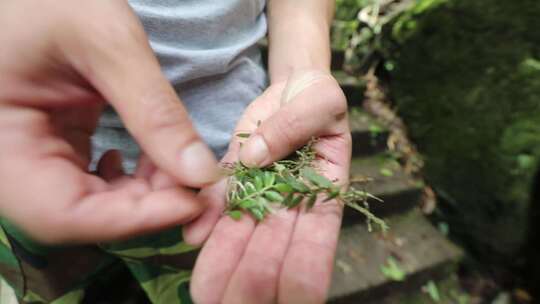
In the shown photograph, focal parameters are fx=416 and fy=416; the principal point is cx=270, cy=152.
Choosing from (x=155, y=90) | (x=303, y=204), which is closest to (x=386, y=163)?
(x=303, y=204)

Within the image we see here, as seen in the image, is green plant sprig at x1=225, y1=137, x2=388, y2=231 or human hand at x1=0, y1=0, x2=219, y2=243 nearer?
human hand at x1=0, y1=0, x2=219, y2=243

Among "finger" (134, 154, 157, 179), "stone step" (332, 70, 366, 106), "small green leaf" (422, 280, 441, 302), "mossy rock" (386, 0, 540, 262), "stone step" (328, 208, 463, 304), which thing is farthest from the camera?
"stone step" (332, 70, 366, 106)

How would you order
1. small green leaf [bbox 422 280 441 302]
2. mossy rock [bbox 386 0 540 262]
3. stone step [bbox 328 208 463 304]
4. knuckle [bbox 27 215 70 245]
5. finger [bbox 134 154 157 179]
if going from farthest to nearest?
small green leaf [bbox 422 280 441 302] < mossy rock [bbox 386 0 540 262] < stone step [bbox 328 208 463 304] < finger [bbox 134 154 157 179] < knuckle [bbox 27 215 70 245]

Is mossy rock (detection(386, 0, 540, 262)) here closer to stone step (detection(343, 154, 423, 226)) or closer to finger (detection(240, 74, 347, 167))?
stone step (detection(343, 154, 423, 226))

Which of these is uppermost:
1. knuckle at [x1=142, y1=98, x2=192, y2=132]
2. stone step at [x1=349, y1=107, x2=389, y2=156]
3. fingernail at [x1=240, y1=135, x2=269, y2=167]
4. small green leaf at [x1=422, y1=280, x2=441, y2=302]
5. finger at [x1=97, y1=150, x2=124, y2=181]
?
knuckle at [x1=142, y1=98, x2=192, y2=132]

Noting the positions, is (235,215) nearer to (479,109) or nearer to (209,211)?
(209,211)

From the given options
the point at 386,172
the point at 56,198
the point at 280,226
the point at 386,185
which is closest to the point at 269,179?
the point at 280,226

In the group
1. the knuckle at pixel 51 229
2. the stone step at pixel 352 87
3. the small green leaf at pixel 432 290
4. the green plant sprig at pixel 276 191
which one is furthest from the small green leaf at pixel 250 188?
the stone step at pixel 352 87

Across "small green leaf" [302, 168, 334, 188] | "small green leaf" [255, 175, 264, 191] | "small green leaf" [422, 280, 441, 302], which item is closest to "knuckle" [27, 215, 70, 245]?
"small green leaf" [255, 175, 264, 191]
